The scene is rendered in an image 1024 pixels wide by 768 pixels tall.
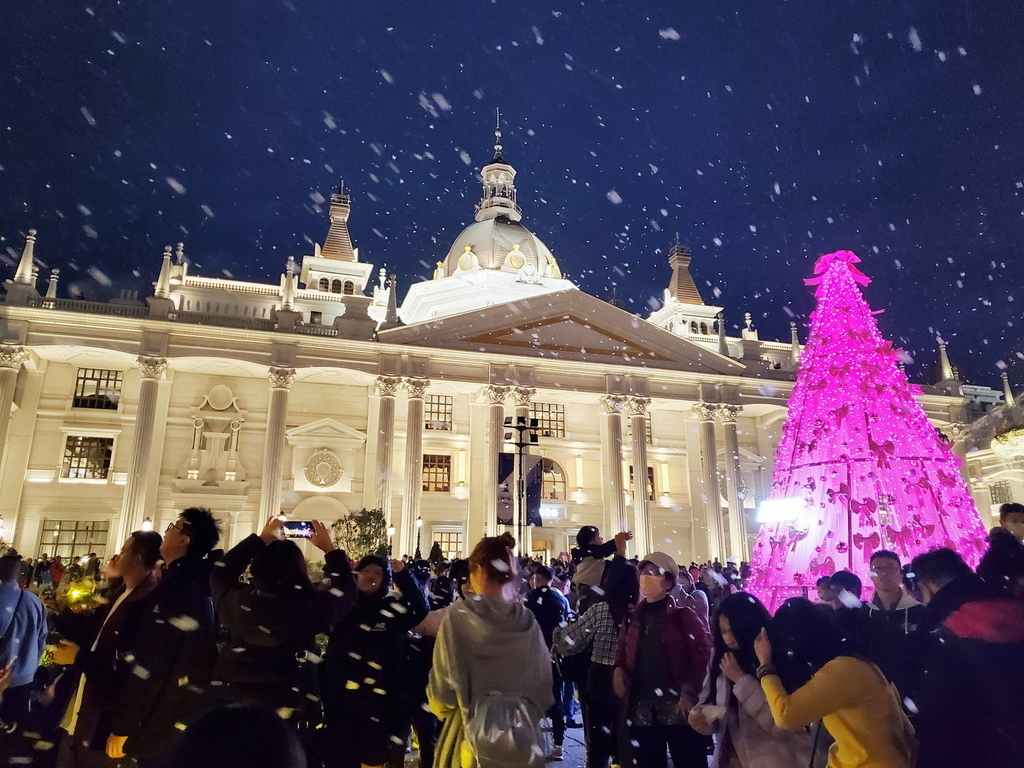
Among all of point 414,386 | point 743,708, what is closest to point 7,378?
point 414,386

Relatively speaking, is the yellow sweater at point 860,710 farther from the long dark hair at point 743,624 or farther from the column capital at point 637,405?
the column capital at point 637,405

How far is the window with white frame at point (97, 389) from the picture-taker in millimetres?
30344

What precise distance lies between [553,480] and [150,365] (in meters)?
18.9

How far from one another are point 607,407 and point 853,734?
30.1 meters

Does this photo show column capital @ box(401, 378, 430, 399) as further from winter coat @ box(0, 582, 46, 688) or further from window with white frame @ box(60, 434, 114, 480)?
winter coat @ box(0, 582, 46, 688)

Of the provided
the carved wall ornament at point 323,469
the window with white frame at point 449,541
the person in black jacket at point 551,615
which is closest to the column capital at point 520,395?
the window with white frame at point 449,541

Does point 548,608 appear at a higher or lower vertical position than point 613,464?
lower

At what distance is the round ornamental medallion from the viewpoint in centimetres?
3123

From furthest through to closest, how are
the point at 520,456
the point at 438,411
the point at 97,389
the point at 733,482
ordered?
1. the point at 438,411
2. the point at 733,482
3. the point at 97,389
4. the point at 520,456

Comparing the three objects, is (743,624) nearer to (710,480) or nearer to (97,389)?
(710,480)

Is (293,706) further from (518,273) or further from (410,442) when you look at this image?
(518,273)

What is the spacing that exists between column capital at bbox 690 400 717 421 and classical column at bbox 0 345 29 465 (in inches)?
1178

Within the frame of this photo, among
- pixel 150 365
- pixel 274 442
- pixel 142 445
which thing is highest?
pixel 150 365

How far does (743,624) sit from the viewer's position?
12.9ft
